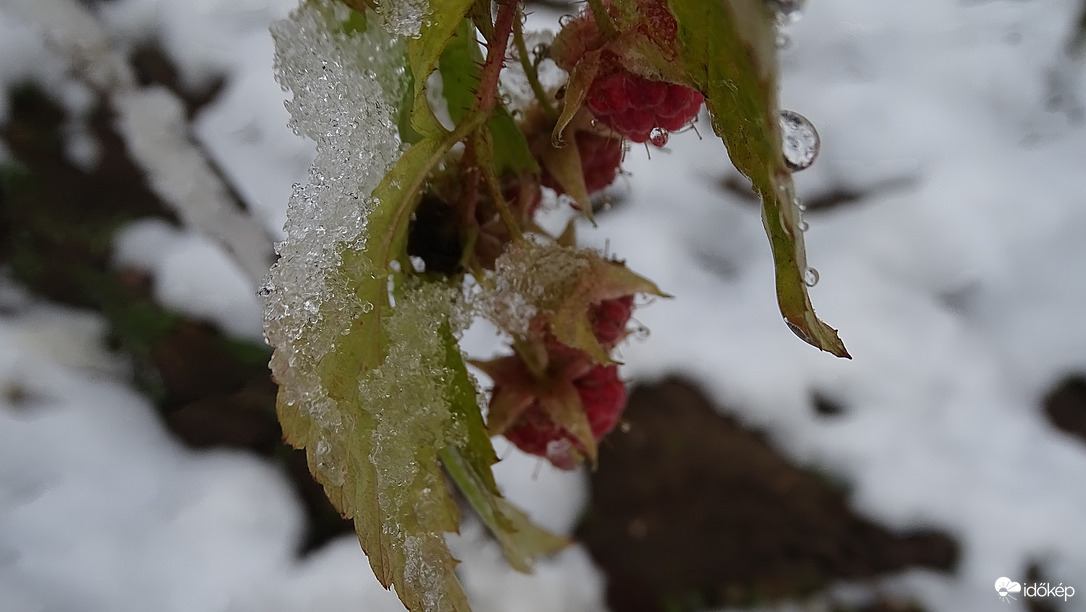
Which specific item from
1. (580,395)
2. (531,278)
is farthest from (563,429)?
(531,278)

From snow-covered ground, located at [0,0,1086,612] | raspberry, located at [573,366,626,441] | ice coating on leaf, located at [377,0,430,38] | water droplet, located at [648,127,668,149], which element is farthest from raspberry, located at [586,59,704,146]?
snow-covered ground, located at [0,0,1086,612]

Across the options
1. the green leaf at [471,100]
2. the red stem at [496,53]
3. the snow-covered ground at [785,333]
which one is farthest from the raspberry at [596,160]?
the snow-covered ground at [785,333]

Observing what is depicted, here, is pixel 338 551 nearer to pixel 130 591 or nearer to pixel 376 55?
pixel 130 591

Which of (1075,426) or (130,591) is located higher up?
(1075,426)

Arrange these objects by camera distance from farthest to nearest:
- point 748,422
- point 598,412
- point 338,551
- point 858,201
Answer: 1. point 858,201
2. point 748,422
3. point 338,551
4. point 598,412

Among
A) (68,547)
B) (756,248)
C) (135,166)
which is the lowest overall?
(68,547)

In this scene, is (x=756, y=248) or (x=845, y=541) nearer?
(x=845, y=541)

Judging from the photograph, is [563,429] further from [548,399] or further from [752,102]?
[752,102]

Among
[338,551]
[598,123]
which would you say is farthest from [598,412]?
[338,551]
